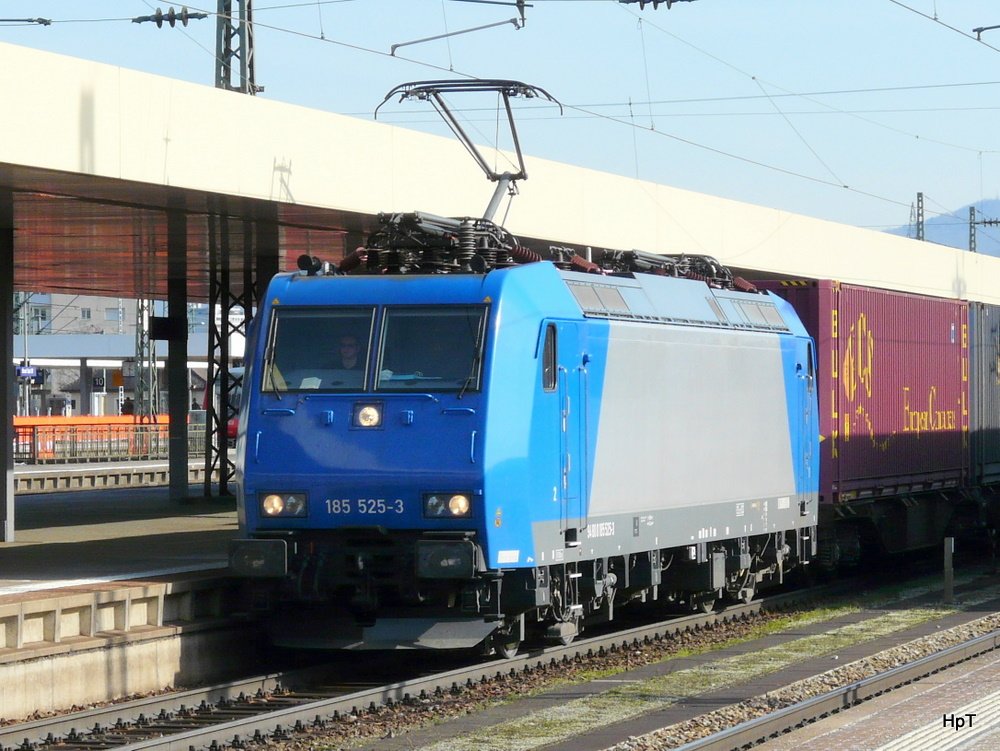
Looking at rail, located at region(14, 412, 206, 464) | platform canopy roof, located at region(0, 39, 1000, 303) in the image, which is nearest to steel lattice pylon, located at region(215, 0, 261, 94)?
platform canopy roof, located at region(0, 39, 1000, 303)

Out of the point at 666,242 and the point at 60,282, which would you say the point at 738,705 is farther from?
the point at 60,282

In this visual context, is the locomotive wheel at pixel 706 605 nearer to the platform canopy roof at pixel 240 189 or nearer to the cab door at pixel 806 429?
the cab door at pixel 806 429

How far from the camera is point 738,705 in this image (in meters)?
11.6

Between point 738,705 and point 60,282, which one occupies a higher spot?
point 60,282

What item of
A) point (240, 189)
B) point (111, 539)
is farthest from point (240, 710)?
point (111, 539)

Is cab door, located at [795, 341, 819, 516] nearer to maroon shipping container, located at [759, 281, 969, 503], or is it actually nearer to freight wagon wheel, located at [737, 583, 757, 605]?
maroon shipping container, located at [759, 281, 969, 503]

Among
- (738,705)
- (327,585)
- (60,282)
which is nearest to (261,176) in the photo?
(327,585)

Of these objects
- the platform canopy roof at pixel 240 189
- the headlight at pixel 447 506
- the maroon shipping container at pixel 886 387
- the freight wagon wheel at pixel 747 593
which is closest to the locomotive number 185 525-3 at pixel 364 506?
the headlight at pixel 447 506

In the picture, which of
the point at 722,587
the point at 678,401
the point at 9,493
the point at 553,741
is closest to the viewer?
the point at 553,741

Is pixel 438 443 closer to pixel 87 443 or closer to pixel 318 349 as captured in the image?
pixel 318 349

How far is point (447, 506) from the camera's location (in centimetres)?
1266

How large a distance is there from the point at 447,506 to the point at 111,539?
9.20 m

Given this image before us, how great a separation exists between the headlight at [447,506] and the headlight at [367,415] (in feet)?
2.41

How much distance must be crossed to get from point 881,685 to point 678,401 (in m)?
4.13
